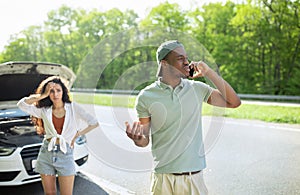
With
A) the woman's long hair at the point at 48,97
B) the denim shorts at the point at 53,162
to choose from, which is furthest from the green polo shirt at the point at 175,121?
the woman's long hair at the point at 48,97

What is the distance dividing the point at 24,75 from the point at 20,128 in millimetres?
883

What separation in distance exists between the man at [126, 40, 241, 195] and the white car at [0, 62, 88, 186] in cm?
248

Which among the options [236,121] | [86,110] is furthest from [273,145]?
[86,110]

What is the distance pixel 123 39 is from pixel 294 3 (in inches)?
1017

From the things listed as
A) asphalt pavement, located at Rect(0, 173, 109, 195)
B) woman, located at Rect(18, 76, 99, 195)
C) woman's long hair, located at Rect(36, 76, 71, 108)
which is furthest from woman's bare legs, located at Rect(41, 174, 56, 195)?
asphalt pavement, located at Rect(0, 173, 109, 195)

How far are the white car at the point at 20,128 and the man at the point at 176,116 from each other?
248cm

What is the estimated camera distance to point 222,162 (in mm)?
5410

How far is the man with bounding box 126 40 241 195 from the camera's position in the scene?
5.57 feet

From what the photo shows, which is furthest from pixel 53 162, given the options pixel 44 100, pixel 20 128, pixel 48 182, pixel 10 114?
pixel 10 114

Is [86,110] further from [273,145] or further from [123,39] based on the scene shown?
[273,145]

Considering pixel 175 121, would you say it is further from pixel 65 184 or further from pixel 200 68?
pixel 65 184

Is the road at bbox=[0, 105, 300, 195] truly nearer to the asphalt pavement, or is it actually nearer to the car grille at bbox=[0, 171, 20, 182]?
the asphalt pavement

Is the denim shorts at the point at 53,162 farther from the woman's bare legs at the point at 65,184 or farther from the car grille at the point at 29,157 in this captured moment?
the car grille at the point at 29,157

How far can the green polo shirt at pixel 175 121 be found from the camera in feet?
5.60
